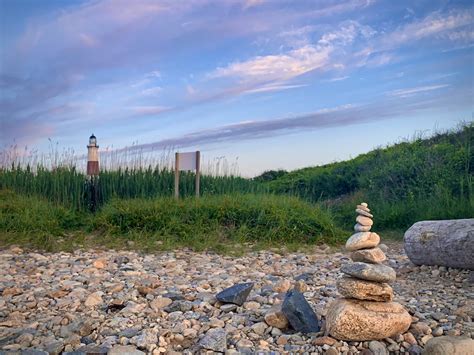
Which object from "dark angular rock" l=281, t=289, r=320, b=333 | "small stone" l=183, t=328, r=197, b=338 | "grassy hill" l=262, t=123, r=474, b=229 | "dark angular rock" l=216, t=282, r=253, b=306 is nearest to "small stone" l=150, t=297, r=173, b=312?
"dark angular rock" l=216, t=282, r=253, b=306

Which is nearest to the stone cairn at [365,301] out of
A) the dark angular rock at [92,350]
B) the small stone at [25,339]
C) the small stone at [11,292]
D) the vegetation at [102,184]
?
the dark angular rock at [92,350]

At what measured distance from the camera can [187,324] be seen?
454 centimetres

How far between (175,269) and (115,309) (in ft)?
5.71

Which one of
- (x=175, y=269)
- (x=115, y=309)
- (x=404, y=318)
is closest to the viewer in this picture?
(x=404, y=318)

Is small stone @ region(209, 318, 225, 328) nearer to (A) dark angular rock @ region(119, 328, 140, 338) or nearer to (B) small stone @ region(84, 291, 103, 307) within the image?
(A) dark angular rock @ region(119, 328, 140, 338)

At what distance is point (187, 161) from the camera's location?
11.9m

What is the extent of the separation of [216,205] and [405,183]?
5.58m

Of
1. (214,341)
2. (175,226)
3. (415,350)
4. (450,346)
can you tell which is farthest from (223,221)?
(450,346)

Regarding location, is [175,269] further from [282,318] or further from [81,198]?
[81,198]

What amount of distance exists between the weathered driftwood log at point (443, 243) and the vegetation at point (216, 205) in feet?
8.38

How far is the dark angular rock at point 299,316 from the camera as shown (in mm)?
4359

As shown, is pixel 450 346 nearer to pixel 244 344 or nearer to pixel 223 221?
pixel 244 344

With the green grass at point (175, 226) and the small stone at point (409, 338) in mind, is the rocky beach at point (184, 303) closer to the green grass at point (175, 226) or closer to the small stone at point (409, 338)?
the small stone at point (409, 338)

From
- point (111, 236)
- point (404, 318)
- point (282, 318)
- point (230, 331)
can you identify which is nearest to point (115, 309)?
point (230, 331)
